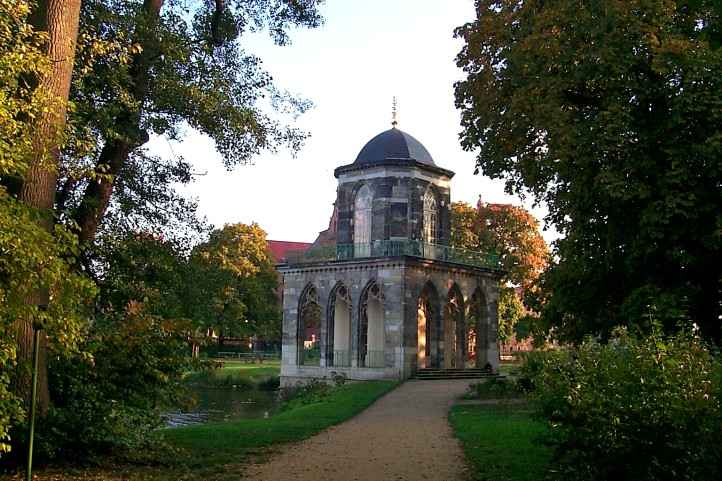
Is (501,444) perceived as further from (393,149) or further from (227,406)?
(393,149)

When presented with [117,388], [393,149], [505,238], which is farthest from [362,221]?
[117,388]

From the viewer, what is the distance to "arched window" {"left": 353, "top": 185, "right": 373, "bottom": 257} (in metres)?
31.7

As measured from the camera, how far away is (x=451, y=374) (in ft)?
98.1

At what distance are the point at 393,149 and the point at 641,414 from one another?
2641cm

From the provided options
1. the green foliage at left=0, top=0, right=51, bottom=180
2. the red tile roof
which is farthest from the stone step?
the red tile roof

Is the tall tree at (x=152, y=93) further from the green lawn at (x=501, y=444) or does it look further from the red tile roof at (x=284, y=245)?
the red tile roof at (x=284, y=245)

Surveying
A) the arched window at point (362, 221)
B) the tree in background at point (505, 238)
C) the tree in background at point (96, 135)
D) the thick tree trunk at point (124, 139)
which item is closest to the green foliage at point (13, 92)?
the tree in background at point (96, 135)

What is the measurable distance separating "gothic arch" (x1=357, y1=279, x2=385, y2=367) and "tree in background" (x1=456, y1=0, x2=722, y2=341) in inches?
607

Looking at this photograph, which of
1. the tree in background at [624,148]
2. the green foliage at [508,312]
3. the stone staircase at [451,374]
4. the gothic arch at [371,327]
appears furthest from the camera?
the green foliage at [508,312]

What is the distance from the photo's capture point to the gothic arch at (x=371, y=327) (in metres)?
30.2

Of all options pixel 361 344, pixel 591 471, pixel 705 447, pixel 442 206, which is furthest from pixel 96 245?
pixel 442 206

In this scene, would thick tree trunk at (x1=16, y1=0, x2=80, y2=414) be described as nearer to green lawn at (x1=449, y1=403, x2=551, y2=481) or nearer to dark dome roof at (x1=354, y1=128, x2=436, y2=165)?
green lawn at (x1=449, y1=403, x2=551, y2=481)

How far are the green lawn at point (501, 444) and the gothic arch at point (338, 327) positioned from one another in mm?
14617

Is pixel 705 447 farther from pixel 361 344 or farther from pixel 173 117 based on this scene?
pixel 361 344
